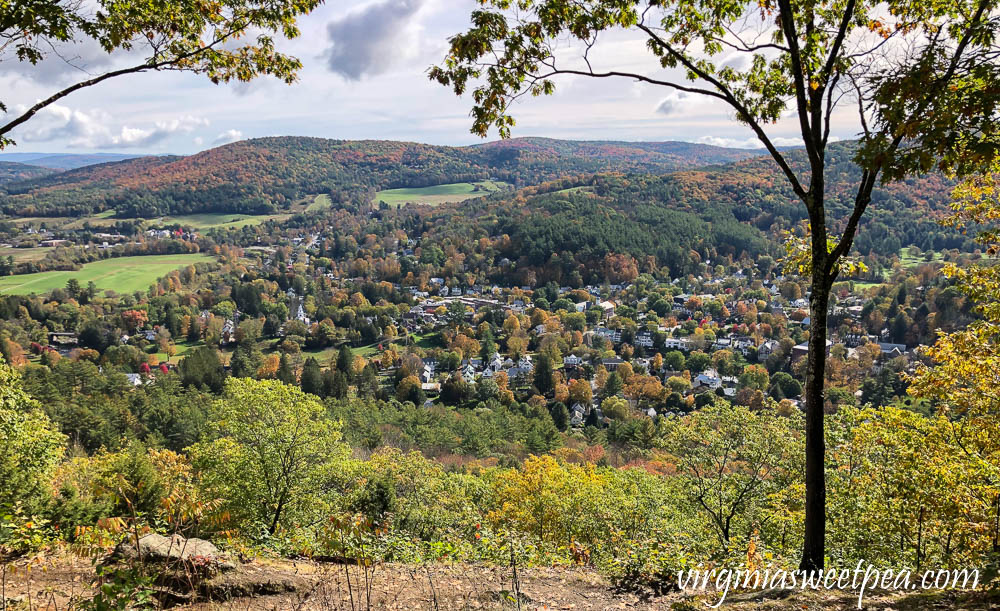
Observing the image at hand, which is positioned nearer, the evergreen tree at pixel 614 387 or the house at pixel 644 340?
the evergreen tree at pixel 614 387

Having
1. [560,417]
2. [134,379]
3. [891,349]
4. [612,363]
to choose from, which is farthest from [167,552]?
[891,349]

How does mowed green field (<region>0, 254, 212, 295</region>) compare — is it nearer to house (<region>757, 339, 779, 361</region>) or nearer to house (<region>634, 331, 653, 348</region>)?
house (<region>634, 331, 653, 348</region>)

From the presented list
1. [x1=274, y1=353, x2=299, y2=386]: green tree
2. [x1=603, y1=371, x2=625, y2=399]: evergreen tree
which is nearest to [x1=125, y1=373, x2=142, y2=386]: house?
[x1=274, y1=353, x2=299, y2=386]: green tree

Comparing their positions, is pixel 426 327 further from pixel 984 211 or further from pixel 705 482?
pixel 984 211

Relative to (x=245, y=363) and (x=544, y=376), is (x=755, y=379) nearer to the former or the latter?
(x=544, y=376)

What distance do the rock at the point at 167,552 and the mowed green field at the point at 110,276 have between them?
115639mm

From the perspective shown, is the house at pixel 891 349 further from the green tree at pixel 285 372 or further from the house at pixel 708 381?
the green tree at pixel 285 372

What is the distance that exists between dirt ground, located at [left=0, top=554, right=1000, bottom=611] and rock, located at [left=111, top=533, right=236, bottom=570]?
25 cm

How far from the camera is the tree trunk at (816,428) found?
19.7ft

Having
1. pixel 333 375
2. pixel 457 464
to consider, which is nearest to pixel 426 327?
pixel 333 375

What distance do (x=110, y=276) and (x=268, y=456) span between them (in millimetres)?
118699

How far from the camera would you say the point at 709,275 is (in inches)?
4943

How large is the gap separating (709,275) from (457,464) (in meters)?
101

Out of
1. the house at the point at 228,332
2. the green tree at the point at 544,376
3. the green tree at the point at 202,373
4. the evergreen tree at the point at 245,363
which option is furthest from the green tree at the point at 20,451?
the house at the point at 228,332
